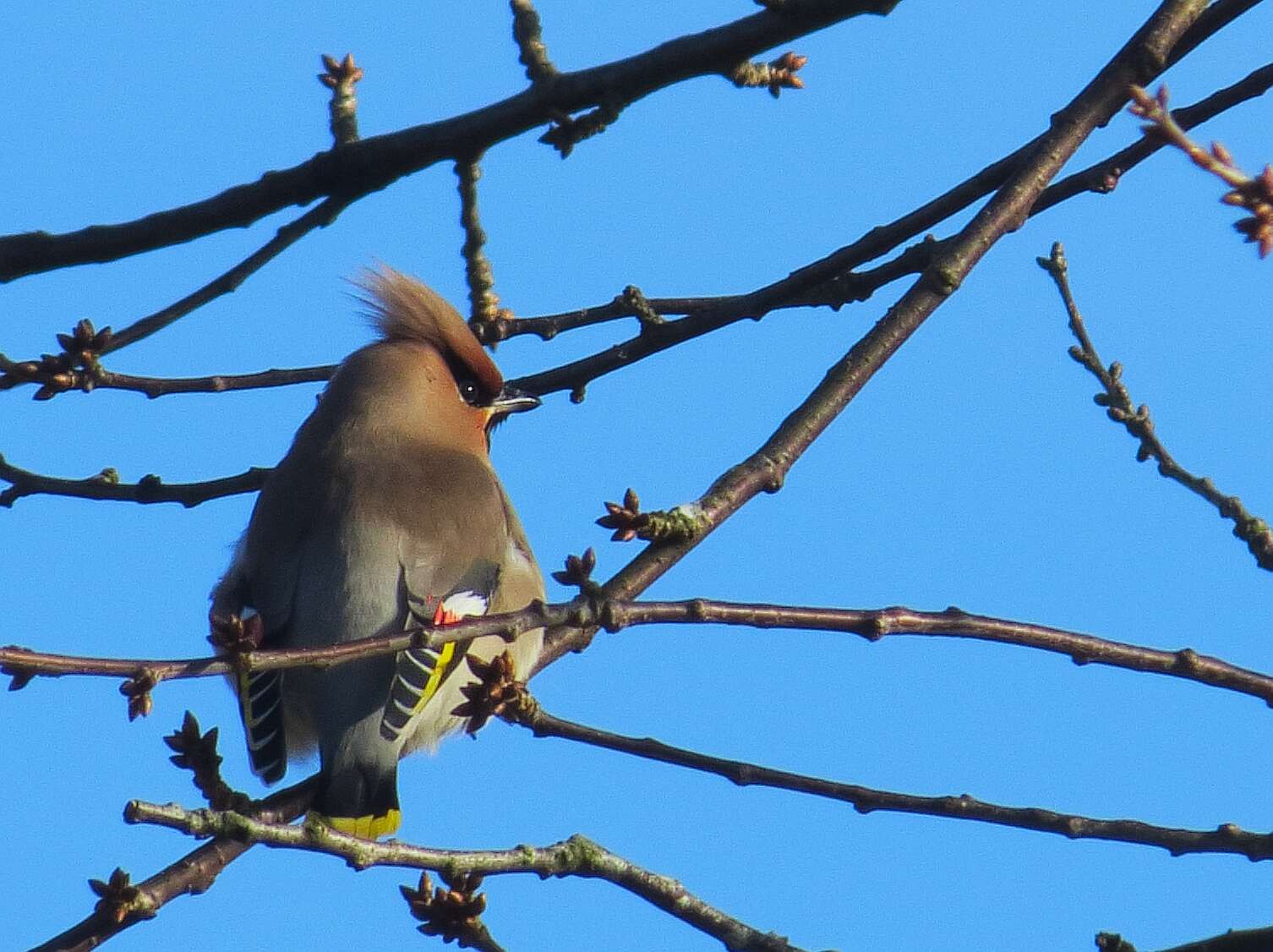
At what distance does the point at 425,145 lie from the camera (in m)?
2.78

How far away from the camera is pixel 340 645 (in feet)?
7.41

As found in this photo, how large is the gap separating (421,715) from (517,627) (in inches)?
74.3

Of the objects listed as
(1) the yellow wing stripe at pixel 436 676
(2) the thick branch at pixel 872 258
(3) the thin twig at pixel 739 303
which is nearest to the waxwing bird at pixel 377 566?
(1) the yellow wing stripe at pixel 436 676

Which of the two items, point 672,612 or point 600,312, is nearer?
point 672,612

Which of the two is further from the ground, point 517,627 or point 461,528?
point 461,528

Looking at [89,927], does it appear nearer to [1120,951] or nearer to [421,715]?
[1120,951]

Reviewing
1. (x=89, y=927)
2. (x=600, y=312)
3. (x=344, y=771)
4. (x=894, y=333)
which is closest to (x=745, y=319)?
(x=600, y=312)

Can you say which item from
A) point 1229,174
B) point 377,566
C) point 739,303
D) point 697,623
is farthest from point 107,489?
point 1229,174

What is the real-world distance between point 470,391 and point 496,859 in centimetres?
276

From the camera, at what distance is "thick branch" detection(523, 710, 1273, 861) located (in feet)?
8.17

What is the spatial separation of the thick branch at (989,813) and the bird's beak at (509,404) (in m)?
2.26

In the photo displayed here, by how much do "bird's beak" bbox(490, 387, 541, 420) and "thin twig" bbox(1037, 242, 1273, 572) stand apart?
1614mm

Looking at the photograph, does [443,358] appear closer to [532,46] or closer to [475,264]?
[475,264]

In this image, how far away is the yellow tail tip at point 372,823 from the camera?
145 inches
